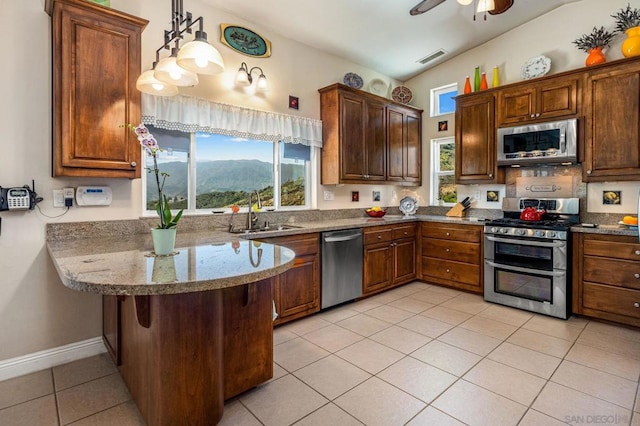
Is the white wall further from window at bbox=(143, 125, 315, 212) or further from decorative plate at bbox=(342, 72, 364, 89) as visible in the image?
window at bbox=(143, 125, 315, 212)

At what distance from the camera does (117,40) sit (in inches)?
91.0

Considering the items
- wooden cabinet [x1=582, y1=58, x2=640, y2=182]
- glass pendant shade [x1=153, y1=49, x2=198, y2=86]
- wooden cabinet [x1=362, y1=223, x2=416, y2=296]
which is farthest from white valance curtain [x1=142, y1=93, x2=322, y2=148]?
wooden cabinet [x1=582, y1=58, x2=640, y2=182]

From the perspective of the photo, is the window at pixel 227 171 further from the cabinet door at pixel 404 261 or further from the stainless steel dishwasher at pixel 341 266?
the cabinet door at pixel 404 261

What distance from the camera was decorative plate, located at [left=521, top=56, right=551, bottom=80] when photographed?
376 centimetres

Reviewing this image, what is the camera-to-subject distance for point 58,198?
→ 238 centimetres

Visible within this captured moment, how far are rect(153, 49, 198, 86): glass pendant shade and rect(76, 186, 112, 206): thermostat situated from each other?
1.09m

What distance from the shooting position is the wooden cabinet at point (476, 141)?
400cm

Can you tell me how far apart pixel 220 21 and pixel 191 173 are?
1464 millimetres

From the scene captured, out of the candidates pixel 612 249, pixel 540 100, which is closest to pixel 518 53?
pixel 540 100

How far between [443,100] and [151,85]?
4.02 metres

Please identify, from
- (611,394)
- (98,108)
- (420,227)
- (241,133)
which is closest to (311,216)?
(241,133)

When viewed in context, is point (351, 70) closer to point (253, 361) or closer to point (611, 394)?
point (253, 361)

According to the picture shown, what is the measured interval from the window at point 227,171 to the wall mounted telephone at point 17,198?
0.76 m

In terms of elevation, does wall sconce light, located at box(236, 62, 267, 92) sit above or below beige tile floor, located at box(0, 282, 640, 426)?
above
